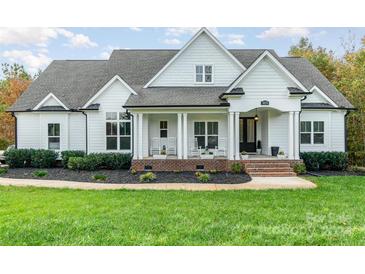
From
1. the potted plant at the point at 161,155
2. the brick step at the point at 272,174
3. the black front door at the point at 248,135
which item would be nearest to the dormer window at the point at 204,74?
the black front door at the point at 248,135

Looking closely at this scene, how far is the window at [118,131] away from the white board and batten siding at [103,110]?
0.23 m

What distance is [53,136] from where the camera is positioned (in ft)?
65.1

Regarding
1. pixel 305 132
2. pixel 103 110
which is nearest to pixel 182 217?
pixel 103 110

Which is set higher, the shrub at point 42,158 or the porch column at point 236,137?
the porch column at point 236,137

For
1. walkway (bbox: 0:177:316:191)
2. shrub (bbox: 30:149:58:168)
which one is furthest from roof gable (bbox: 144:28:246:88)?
walkway (bbox: 0:177:316:191)

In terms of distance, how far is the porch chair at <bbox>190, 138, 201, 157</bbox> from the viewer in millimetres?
18500

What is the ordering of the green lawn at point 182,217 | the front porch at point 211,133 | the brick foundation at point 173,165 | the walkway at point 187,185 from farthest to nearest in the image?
the front porch at point 211,133 < the brick foundation at point 173,165 < the walkway at point 187,185 < the green lawn at point 182,217

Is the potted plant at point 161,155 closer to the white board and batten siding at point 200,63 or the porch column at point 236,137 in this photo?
the porch column at point 236,137

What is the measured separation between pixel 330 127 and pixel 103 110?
13.1 metres

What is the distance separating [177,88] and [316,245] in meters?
14.0

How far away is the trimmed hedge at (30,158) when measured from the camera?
18.7 metres

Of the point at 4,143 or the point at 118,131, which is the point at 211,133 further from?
the point at 4,143

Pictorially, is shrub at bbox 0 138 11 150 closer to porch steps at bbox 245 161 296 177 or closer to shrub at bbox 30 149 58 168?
shrub at bbox 30 149 58 168
